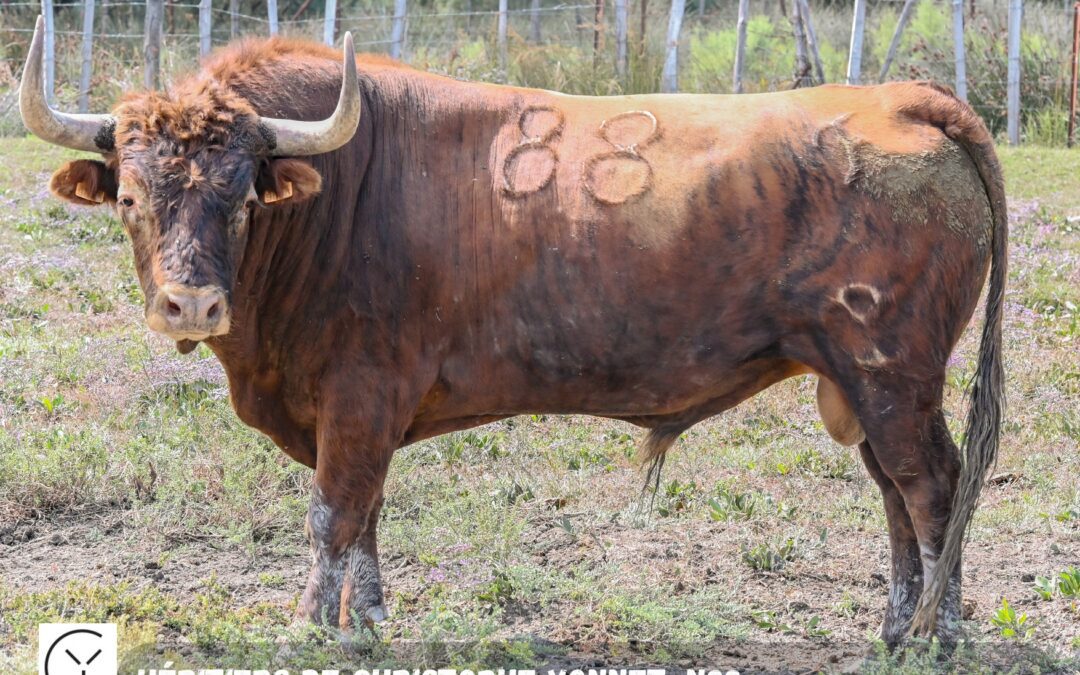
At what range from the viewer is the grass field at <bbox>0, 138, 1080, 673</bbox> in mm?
5340

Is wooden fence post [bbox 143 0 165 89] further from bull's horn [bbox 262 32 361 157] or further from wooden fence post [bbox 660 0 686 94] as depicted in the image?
bull's horn [bbox 262 32 361 157]

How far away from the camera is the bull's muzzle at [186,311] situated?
445cm

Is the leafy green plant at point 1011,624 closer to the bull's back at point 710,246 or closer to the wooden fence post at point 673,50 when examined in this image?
the bull's back at point 710,246

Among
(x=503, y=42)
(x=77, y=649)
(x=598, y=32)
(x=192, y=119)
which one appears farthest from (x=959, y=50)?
(x=77, y=649)

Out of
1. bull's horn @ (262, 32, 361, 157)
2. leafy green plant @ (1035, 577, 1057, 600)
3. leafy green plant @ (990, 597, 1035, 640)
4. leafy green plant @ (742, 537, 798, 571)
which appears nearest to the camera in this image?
bull's horn @ (262, 32, 361, 157)

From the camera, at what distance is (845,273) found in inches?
197

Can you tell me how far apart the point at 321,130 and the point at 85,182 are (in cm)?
92

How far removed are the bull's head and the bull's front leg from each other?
2.18 ft

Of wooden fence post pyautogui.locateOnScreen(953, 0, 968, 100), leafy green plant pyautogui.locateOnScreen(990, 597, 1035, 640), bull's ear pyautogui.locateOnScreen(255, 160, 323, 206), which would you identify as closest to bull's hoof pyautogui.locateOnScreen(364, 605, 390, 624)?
bull's ear pyautogui.locateOnScreen(255, 160, 323, 206)

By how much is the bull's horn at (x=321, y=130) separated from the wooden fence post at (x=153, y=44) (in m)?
7.39

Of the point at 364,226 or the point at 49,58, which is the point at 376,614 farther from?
the point at 49,58

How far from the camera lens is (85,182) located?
4945 mm

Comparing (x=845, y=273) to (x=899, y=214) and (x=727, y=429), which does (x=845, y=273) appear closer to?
(x=899, y=214)

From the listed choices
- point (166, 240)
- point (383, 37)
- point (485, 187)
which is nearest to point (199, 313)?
point (166, 240)
